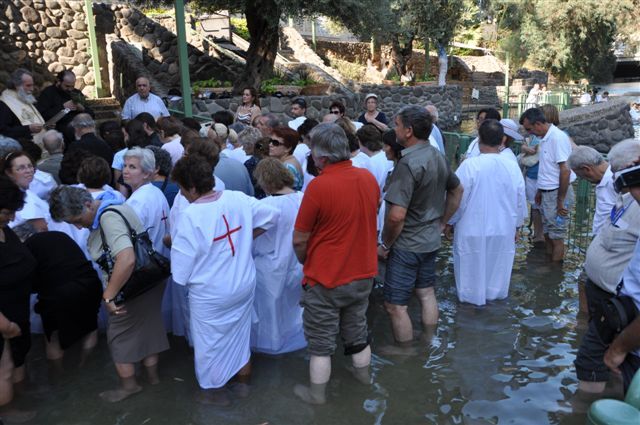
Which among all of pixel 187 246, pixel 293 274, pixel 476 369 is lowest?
pixel 476 369

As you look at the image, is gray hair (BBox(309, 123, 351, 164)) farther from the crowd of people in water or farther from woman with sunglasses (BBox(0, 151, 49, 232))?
woman with sunglasses (BBox(0, 151, 49, 232))

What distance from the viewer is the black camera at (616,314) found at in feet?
9.14

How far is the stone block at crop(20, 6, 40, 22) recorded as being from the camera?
595 inches

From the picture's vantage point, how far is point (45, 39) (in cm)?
1571

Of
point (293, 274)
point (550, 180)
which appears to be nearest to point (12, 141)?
point (293, 274)

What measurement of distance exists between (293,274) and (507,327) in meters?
2.05

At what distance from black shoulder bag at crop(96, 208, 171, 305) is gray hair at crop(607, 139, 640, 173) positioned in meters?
2.93

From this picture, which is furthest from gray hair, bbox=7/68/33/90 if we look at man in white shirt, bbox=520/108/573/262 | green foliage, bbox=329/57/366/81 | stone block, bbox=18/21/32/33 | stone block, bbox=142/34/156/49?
green foliage, bbox=329/57/366/81

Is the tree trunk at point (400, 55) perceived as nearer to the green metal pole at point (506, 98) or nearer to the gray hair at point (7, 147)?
the green metal pole at point (506, 98)

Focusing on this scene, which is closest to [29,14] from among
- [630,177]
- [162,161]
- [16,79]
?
[16,79]

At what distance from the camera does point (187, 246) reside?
11.9ft

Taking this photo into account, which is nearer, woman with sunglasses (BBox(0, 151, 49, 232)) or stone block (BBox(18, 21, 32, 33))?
woman with sunglasses (BBox(0, 151, 49, 232))

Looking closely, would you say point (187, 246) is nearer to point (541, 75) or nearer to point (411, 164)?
point (411, 164)

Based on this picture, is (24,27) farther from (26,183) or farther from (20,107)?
(26,183)
